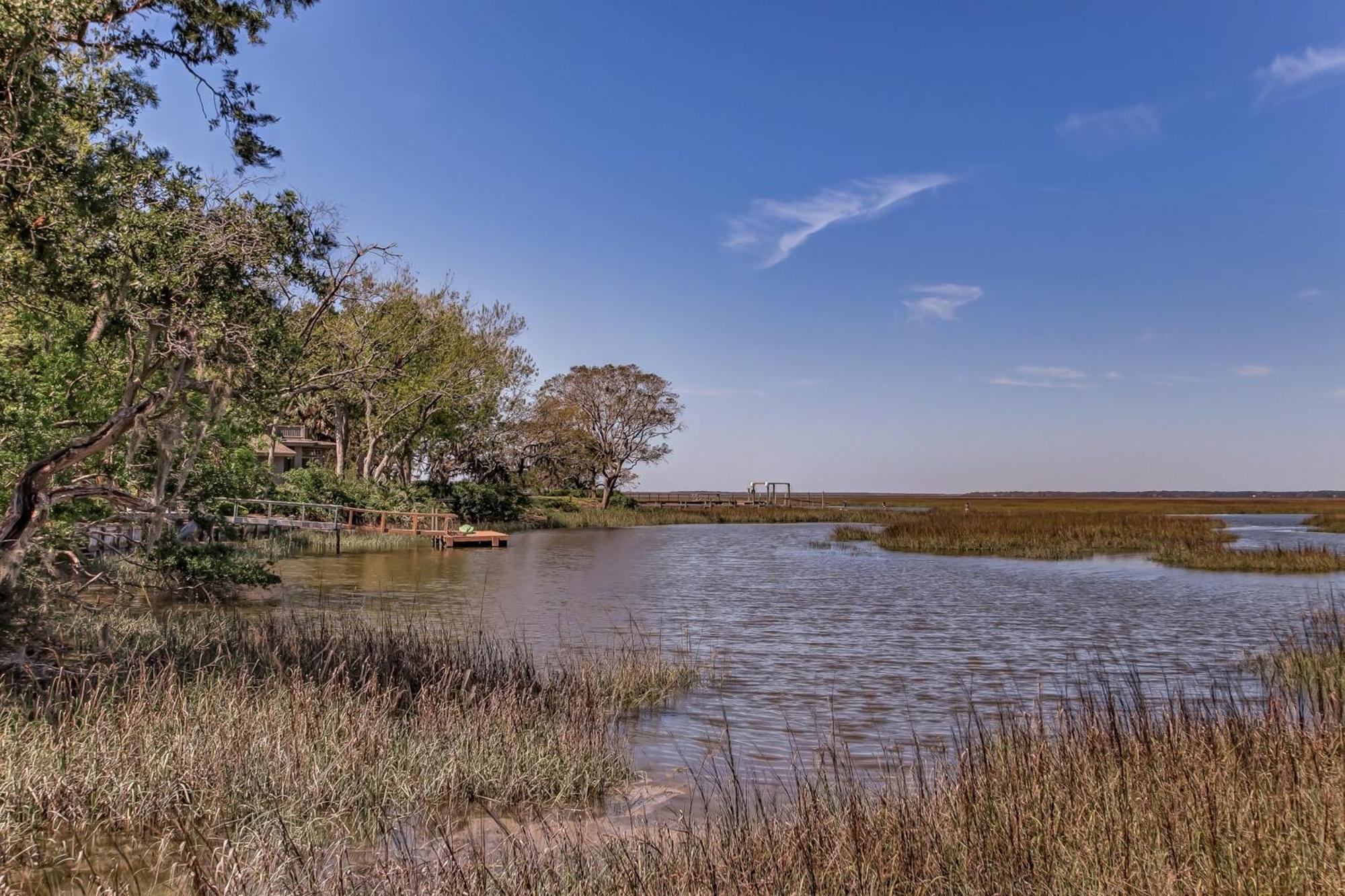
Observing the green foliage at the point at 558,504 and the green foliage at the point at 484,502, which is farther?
the green foliage at the point at 558,504

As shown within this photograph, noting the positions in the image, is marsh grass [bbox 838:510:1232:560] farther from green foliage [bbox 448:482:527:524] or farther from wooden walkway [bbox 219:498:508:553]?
green foliage [bbox 448:482:527:524]

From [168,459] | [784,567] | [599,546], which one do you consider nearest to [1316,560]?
[784,567]

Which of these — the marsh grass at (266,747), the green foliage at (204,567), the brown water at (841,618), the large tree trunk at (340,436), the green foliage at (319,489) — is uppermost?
the large tree trunk at (340,436)

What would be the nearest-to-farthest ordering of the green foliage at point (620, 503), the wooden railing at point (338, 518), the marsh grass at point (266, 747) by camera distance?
the marsh grass at point (266, 747) < the wooden railing at point (338, 518) < the green foliage at point (620, 503)

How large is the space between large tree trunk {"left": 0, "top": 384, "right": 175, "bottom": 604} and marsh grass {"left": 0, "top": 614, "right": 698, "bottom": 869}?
1060 millimetres

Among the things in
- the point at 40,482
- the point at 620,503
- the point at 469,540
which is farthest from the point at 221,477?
the point at 620,503

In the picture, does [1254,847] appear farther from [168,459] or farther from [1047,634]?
[1047,634]

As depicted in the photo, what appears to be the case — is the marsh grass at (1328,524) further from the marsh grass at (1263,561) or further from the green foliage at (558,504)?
the green foliage at (558,504)

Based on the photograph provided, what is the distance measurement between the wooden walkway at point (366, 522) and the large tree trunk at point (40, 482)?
2473 cm

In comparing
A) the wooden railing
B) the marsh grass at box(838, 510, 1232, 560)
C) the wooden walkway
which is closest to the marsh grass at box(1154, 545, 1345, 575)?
the marsh grass at box(838, 510, 1232, 560)

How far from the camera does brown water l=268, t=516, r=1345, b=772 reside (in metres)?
10.6

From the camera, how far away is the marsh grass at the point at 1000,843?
14.2 feet

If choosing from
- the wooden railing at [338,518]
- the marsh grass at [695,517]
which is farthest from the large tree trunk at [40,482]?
the marsh grass at [695,517]

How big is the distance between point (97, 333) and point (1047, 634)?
15.8 metres
